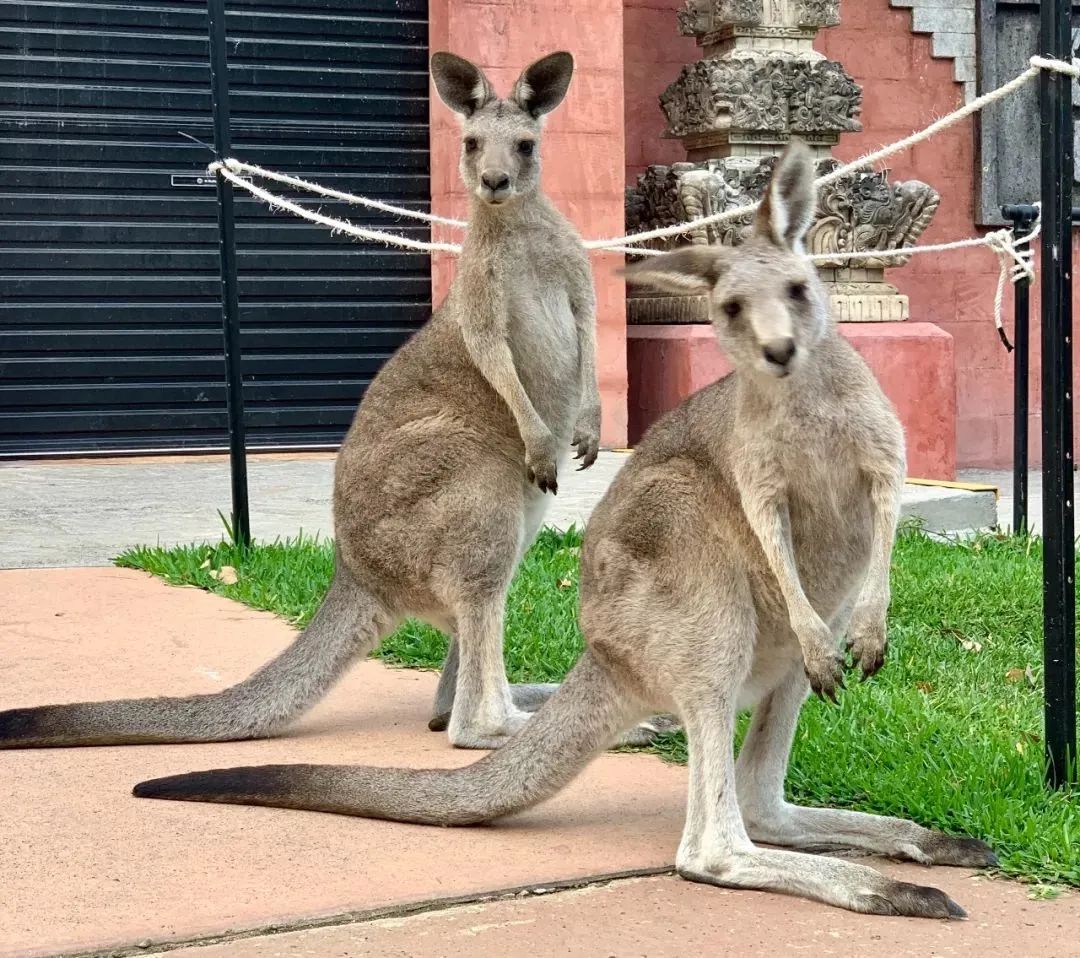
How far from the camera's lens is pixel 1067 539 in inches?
138

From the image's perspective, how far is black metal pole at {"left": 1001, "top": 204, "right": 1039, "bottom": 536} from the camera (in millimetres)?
7008

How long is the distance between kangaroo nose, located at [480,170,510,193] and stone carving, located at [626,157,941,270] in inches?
200

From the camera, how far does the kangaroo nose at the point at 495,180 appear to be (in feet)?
14.6

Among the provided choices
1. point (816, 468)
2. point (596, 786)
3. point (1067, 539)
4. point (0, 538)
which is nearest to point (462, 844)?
point (596, 786)

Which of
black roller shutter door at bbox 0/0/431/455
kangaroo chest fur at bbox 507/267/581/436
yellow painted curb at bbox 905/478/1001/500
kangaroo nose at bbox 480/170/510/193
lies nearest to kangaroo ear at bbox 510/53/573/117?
kangaroo nose at bbox 480/170/510/193

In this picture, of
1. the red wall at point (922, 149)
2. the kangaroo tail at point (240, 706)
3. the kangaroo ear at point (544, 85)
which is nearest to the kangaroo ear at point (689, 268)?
the kangaroo tail at point (240, 706)

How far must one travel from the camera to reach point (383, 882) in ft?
10.3

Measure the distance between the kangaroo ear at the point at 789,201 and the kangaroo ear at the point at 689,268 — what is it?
10 cm

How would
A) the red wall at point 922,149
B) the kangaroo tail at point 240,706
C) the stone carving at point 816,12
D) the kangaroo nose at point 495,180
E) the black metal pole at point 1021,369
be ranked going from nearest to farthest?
the kangaroo tail at point 240,706 < the kangaroo nose at point 495,180 < the black metal pole at point 1021,369 < the stone carving at point 816,12 < the red wall at point 922,149

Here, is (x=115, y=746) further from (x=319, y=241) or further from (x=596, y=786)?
(x=319, y=241)

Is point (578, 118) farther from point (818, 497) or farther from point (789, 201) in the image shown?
point (818, 497)

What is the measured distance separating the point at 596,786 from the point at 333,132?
7133mm

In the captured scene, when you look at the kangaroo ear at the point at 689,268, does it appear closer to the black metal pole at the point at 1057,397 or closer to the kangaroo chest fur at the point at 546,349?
the black metal pole at the point at 1057,397

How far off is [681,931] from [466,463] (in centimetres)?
164
